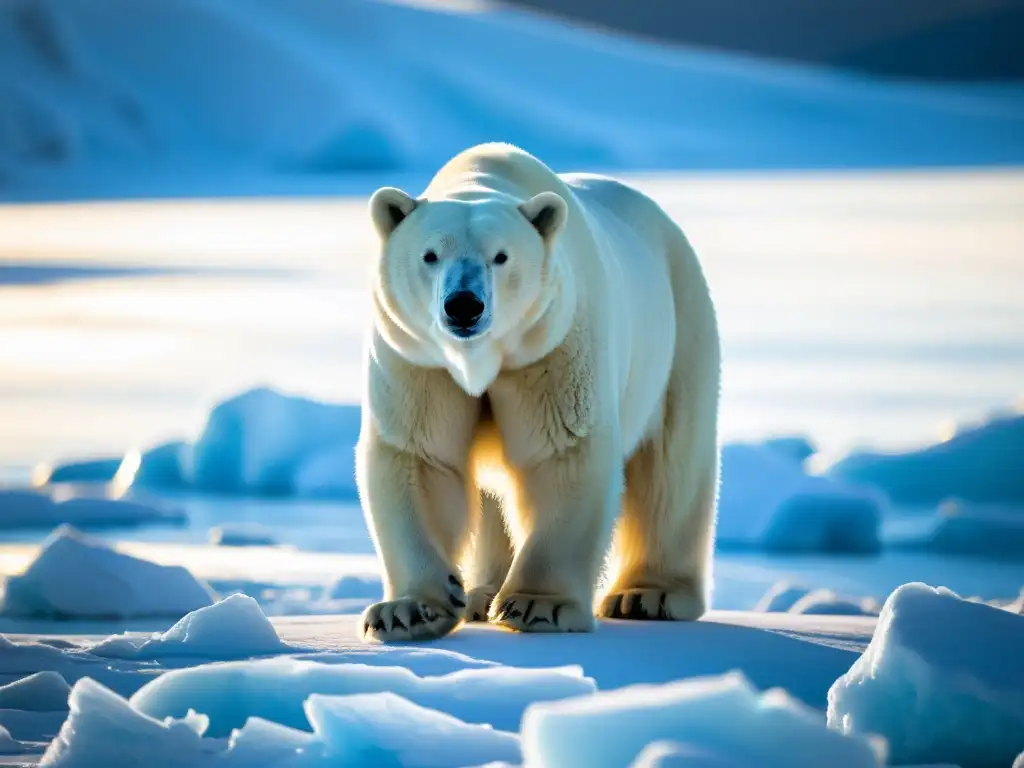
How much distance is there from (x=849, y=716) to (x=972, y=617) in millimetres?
320

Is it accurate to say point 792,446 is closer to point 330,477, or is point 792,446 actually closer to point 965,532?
point 965,532

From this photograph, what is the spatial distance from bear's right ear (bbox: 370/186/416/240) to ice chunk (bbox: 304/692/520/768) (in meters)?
1.46

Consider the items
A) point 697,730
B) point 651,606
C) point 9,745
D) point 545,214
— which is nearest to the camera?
point 697,730

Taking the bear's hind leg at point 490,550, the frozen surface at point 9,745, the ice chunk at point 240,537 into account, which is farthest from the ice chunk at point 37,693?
the ice chunk at point 240,537

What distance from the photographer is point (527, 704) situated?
325 centimetres

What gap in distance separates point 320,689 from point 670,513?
6.02ft

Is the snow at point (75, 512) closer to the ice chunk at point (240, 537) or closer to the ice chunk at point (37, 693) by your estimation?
the ice chunk at point (240, 537)

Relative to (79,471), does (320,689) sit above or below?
below

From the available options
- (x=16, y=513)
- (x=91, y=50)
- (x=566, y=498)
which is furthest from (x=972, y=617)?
(x=91, y=50)

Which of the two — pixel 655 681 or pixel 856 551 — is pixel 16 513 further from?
pixel 655 681

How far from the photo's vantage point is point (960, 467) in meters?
10.7

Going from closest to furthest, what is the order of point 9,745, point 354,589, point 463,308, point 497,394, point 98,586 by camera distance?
1. point 9,745
2. point 463,308
3. point 497,394
4. point 98,586
5. point 354,589

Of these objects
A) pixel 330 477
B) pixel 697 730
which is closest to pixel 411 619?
pixel 697 730

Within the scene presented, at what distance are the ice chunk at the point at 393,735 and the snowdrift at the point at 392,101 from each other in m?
27.7
